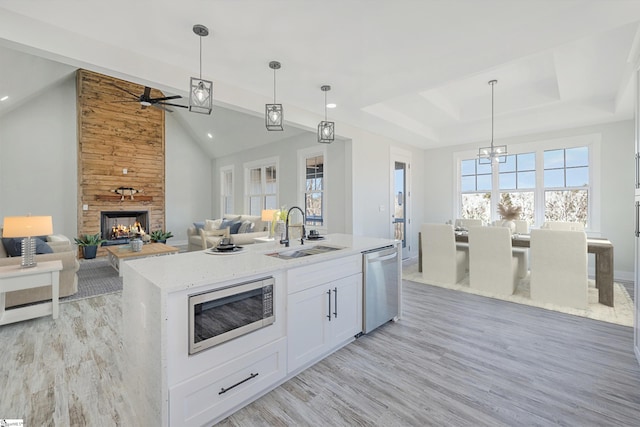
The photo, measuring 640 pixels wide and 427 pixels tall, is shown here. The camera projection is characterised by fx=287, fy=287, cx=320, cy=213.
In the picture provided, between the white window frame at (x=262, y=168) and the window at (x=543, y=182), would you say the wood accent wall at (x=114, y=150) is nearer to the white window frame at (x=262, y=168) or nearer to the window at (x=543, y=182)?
the white window frame at (x=262, y=168)

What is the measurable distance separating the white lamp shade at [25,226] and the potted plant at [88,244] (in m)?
4.00

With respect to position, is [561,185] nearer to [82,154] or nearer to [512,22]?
[512,22]

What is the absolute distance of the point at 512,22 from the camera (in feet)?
7.42

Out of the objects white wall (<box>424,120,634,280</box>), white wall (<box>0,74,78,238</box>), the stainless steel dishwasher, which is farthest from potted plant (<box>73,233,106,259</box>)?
white wall (<box>424,120,634,280</box>)

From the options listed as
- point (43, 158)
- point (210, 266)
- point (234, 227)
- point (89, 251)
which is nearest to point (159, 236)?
point (89, 251)

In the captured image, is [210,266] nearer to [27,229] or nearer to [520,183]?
[27,229]

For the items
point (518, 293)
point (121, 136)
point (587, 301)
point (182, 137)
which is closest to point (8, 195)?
point (121, 136)

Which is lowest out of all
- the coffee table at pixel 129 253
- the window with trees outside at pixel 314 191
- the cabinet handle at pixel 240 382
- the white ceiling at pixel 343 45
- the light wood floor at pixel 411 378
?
the light wood floor at pixel 411 378

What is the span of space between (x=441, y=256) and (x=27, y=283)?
521 cm

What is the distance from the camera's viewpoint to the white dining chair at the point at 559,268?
338 cm

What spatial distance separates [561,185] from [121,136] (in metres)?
9.82

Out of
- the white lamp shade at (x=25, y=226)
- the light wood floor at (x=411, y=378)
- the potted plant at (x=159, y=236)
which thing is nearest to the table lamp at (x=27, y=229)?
the white lamp shade at (x=25, y=226)

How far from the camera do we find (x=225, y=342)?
1.68 metres

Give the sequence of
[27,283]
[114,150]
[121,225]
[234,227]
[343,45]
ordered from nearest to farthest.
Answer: [343,45] → [27,283] → [234,227] → [114,150] → [121,225]
